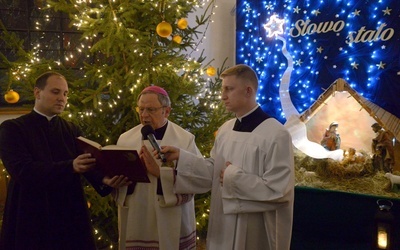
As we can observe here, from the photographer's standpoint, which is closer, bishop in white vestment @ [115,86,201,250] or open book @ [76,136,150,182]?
open book @ [76,136,150,182]

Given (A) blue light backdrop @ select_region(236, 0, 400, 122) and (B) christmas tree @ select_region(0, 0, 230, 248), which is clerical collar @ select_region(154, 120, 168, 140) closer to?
(B) christmas tree @ select_region(0, 0, 230, 248)

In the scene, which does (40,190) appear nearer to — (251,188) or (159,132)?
(159,132)

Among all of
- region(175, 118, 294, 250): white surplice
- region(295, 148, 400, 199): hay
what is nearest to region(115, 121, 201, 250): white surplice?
region(175, 118, 294, 250): white surplice

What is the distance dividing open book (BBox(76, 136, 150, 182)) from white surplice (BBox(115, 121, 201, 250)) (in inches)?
11.2

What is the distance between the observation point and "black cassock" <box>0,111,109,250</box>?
2.62 metres

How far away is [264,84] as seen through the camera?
633 centimetres

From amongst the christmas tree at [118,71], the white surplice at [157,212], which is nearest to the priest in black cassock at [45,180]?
the white surplice at [157,212]

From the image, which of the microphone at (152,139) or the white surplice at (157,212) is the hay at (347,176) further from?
the microphone at (152,139)

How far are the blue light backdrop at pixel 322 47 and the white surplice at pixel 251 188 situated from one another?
9.31 ft

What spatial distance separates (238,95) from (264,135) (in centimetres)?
34

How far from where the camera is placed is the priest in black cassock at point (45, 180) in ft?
8.57

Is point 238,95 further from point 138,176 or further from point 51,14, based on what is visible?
point 51,14

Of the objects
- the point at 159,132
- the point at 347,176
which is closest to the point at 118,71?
the point at 159,132

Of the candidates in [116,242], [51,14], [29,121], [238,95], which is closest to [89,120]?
[29,121]
